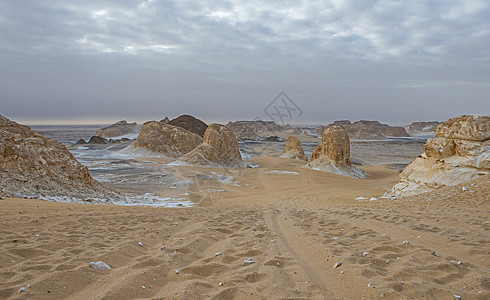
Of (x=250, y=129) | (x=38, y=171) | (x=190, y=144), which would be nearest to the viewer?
(x=38, y=171)

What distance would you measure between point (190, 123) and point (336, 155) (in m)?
41.5

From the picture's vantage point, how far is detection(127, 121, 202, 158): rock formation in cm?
3046

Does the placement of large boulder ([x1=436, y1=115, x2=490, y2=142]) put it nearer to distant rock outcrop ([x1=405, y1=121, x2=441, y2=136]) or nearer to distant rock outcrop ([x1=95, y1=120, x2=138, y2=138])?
distant rock outcrop ([x1=95, y1=120, x2=138, y2=138])

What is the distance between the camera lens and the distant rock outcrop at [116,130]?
65812 millimetres

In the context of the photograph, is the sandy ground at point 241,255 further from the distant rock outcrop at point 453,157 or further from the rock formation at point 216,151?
the rock formation at point 216,151

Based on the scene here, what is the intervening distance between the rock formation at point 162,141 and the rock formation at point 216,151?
749cm

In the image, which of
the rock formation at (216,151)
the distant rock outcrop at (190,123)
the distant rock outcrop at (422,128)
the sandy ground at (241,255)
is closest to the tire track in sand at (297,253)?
the sandy ground at (241,255)

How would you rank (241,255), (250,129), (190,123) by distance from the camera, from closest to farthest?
1. (241,255)
2. (190,123)
3. (250,129)

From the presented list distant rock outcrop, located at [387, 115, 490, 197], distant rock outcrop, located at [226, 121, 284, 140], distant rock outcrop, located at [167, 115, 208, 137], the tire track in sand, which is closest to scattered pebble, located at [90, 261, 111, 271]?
the tire track in sand

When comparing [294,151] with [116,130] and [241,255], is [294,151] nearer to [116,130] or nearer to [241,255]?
[241,255]

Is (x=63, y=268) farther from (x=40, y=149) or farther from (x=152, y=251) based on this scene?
(x=40, y=149)

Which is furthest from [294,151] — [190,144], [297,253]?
[297,253]

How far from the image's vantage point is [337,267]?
9.80 ft

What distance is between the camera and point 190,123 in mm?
58688
